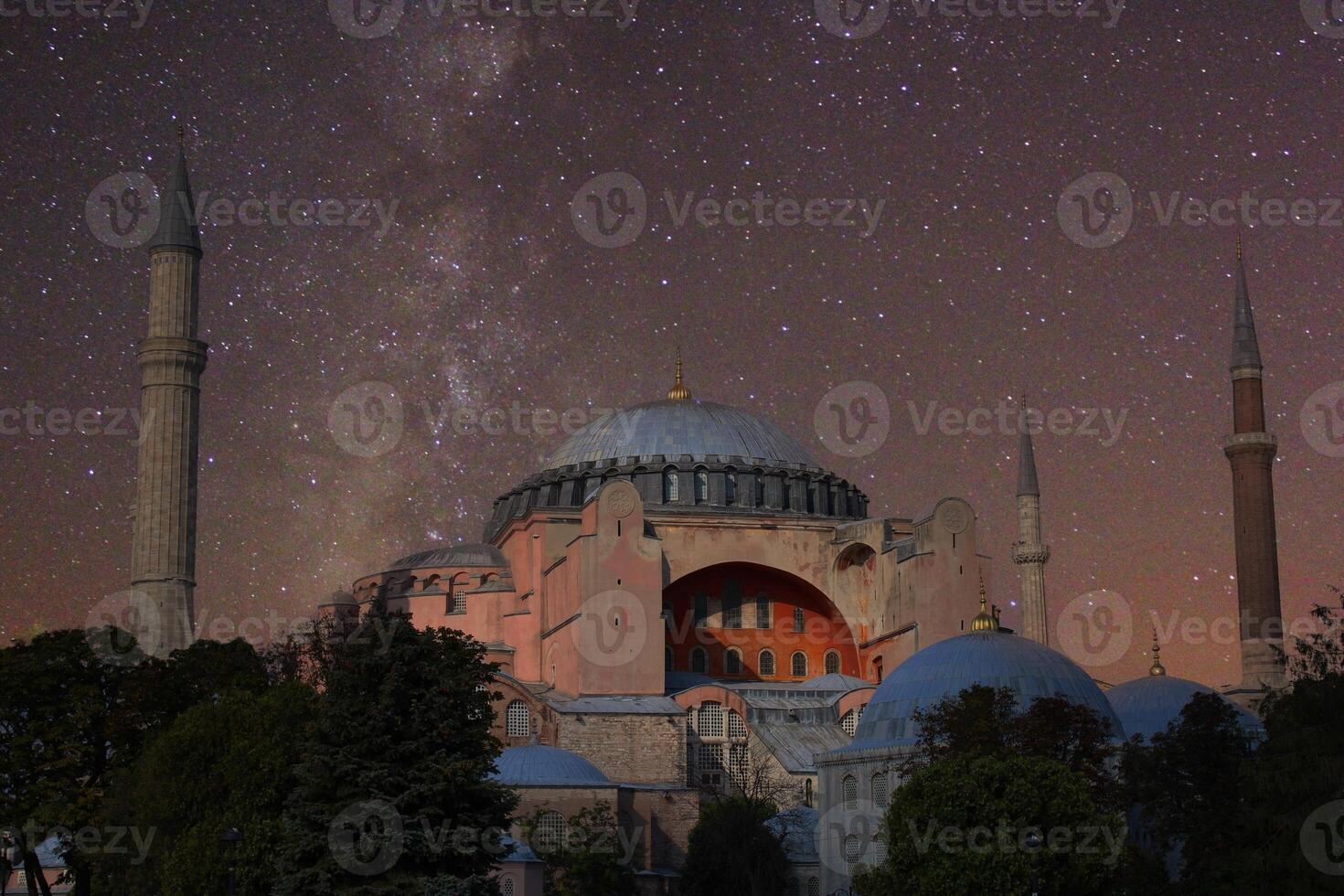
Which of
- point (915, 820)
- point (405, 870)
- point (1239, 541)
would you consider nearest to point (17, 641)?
point (405, 870)

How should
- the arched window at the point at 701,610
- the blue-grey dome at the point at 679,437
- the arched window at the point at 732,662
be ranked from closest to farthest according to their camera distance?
the arched window at the point at 732,662 < the arched window at the point at 701,610 < the blue-grey dome at the point at 679,437

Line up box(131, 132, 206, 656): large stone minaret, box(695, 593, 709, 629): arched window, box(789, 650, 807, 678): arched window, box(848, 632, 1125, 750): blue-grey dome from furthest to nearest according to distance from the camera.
→ box(789, 650, 807, 678): arched window < box(695, 593, 709, 629): arched window < box(131, 132, 206, 656): large stone minaret < box(848, 632, 1125, 750): blue-grey dome

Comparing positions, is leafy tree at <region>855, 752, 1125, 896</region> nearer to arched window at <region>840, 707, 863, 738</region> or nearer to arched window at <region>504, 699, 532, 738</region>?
arched window at <region>504, 699, 532, 738</region>

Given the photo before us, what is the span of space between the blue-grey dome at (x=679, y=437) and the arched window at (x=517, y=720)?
12.4 m

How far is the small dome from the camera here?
181 ft

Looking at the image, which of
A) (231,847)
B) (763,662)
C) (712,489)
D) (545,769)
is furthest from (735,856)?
(712,489)

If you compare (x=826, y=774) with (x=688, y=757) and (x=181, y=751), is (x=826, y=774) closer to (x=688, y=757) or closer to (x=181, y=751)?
(x=688, y=757)

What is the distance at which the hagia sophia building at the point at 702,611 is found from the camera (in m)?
40.5

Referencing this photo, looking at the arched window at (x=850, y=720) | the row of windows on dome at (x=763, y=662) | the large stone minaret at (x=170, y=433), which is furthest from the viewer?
the row of windows on dome at (x=763, y=662)

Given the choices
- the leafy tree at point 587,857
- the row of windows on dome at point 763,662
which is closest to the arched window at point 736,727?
the row of windows on dome at point 763,662

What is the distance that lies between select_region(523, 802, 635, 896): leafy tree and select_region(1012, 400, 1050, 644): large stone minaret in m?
23.2

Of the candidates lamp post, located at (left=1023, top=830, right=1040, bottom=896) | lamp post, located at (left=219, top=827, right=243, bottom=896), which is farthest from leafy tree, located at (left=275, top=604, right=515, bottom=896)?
lamp post, located at (left=1023, top=830, right=1040, bottom=896)

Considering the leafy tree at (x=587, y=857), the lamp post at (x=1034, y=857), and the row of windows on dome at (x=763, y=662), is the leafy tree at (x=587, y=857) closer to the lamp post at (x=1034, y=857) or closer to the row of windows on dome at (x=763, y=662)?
the row of windows on dome at (x=763, y=662)

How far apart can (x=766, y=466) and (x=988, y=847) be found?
28968 millimetres
